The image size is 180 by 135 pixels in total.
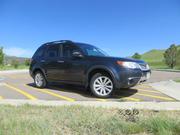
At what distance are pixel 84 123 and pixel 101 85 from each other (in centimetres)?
337

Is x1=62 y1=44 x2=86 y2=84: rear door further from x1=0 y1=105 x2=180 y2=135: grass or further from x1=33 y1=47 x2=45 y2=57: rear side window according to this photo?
x1=0 y1=105 x2=180 y2=135: grass

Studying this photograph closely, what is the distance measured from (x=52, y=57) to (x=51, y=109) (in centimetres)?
384

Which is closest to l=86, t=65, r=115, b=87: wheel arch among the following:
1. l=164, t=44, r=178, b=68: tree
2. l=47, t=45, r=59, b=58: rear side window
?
l=47, t=45, r=59, b=58: rear side window

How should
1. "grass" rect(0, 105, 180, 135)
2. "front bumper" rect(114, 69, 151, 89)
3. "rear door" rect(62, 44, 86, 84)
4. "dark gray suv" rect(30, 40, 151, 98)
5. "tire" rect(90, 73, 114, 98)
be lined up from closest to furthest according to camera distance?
"grass" rect(0, 105, 180, 135), "front bumper" rect(114, 69, 151, 89), "dark gray suv" rect(30, 40, 151, 98), "tire" rect(90, 73, 114, 98), "rear door" rect(62, 44, 86, 84)

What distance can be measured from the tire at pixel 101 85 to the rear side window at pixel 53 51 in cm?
208

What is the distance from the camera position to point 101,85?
25.6 feet

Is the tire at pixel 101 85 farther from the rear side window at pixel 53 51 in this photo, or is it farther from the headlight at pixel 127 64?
the rear side window at pixel 53 51

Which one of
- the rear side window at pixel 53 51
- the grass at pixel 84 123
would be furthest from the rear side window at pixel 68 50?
the grass at pixel 84 123

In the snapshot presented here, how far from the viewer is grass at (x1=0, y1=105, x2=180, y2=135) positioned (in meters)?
4.09

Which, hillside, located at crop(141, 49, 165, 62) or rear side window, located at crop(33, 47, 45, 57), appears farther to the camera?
hillside, located at crop(141, 49, 165, 62)

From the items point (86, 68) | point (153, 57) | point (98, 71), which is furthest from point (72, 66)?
A: point (153, 57)

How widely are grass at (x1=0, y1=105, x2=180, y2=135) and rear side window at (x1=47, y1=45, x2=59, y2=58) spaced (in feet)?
13.4

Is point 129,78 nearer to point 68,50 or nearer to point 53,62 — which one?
point 68,50

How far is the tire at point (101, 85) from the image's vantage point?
302 inches
